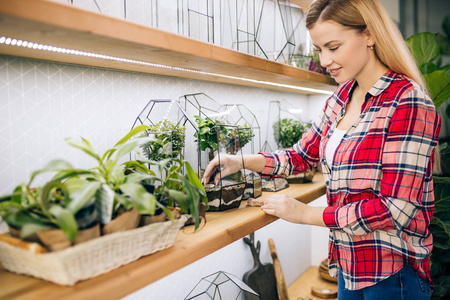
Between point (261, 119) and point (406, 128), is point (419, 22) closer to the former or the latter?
point (261, 119)

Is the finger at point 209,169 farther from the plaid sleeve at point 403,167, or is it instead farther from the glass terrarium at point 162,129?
the plaid sleeve at point 403,167

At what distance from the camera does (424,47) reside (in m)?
2.00

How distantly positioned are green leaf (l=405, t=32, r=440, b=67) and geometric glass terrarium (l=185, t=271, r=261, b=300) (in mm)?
1551

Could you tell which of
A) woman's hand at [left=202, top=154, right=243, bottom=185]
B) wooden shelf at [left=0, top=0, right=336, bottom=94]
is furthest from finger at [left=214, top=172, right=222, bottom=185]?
wooden shelf at [left=0, top=0, right=336, bottom=94]

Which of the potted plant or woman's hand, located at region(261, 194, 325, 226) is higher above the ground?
the potted plant

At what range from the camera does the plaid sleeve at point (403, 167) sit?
968 mm

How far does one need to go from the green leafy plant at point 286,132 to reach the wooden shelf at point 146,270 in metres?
0.68

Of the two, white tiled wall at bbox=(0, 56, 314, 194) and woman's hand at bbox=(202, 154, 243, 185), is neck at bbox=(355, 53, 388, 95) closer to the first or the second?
woman's hand at bbox=(202, 154, 243, 185)

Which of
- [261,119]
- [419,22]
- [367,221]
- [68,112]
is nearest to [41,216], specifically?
[68,112]

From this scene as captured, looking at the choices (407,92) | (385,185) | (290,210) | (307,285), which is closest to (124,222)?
(290,210)

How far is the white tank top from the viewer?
1163mm

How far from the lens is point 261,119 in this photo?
1.74 meters

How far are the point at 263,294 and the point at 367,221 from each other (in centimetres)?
87

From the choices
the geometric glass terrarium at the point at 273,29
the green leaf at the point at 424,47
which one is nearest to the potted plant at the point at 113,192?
the geometric glass terrarium at the point at 273,29
